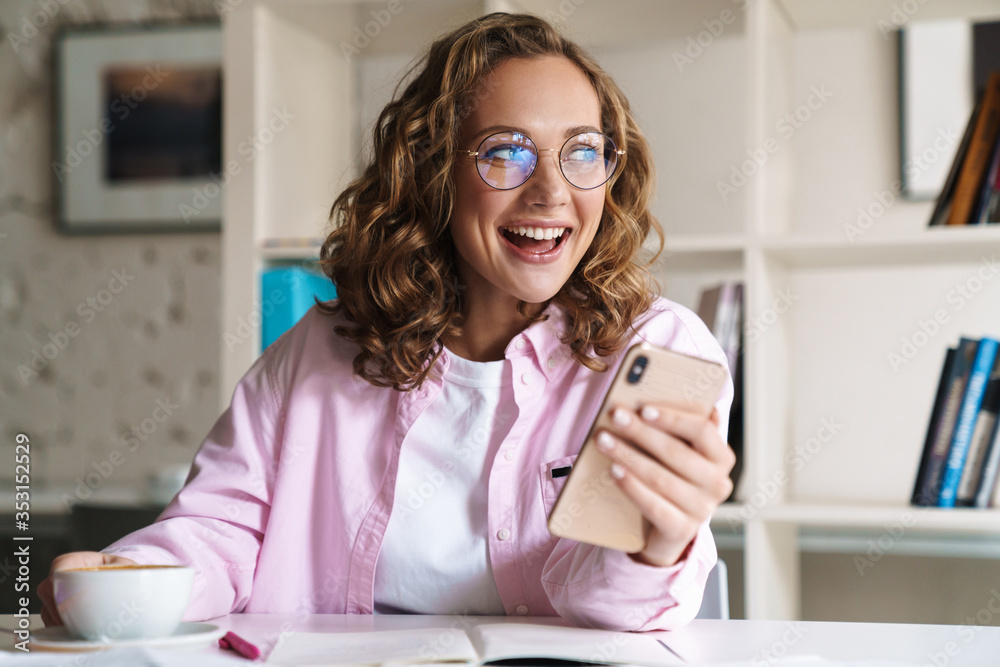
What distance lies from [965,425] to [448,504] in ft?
3.59

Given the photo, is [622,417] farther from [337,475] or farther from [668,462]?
[337,475]

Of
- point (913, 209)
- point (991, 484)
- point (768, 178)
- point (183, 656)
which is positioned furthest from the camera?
point (913, 209)

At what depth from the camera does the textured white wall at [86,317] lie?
3049 mm

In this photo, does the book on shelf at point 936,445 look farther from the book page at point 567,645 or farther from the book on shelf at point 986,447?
the book page at point 567,645

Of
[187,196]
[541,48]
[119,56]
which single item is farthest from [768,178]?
[119,56]

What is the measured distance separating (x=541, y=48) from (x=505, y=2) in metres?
0.62

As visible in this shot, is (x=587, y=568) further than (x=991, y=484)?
No

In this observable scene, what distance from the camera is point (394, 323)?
50.5 inches

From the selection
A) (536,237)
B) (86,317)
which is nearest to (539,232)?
(536,237)

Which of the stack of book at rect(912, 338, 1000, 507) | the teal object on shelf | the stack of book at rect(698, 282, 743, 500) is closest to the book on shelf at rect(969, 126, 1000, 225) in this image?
the stack of book at rect(912, 338, 1000, 507)

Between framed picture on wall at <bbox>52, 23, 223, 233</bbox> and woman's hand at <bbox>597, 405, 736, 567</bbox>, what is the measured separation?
2534mm

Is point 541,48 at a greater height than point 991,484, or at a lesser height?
greater

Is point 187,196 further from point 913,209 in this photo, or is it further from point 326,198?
point 913,209

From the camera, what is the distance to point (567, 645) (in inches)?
32.2
